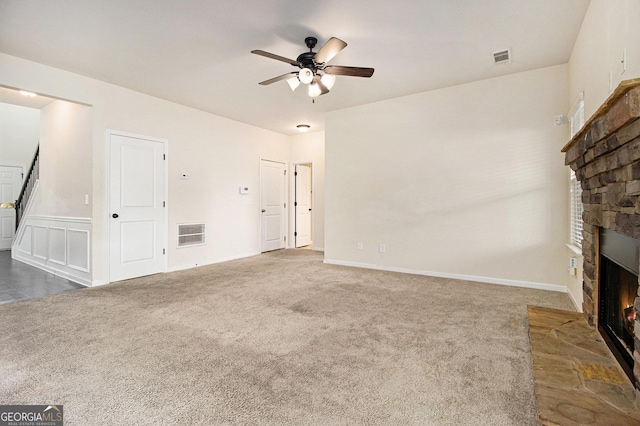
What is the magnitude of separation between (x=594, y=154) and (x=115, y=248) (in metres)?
5.32

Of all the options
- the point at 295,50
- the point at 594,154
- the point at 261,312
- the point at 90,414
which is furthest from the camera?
the point at 295,50

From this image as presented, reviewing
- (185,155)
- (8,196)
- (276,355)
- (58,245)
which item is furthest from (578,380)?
(8,196)

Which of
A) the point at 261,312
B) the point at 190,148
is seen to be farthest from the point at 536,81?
the point at 190,148

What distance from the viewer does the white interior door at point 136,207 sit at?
174 inches

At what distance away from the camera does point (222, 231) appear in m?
5.95

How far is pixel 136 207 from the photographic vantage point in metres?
4.66

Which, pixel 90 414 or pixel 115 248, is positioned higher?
pixel 115 248

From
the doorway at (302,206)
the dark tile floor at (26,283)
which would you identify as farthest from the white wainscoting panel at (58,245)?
the doorway at (302,206)

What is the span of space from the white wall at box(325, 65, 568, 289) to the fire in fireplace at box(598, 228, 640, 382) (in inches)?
74.7

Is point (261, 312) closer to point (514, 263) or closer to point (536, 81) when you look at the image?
point (514, 263)

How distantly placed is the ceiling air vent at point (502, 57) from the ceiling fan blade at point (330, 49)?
196 centimetres

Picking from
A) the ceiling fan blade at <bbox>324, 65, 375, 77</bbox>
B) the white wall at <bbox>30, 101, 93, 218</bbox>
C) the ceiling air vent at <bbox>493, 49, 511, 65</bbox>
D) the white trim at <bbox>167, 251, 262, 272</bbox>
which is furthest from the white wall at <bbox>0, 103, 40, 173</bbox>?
the ceiling air vent at <bbox>493, 49, 511, 65</bbox>

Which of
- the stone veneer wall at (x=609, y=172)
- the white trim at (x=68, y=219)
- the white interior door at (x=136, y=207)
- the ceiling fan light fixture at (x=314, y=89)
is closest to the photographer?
the stone veneer wall at (x=609, y=172)

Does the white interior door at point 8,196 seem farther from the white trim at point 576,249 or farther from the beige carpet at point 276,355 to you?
the white trim at point 576,249
